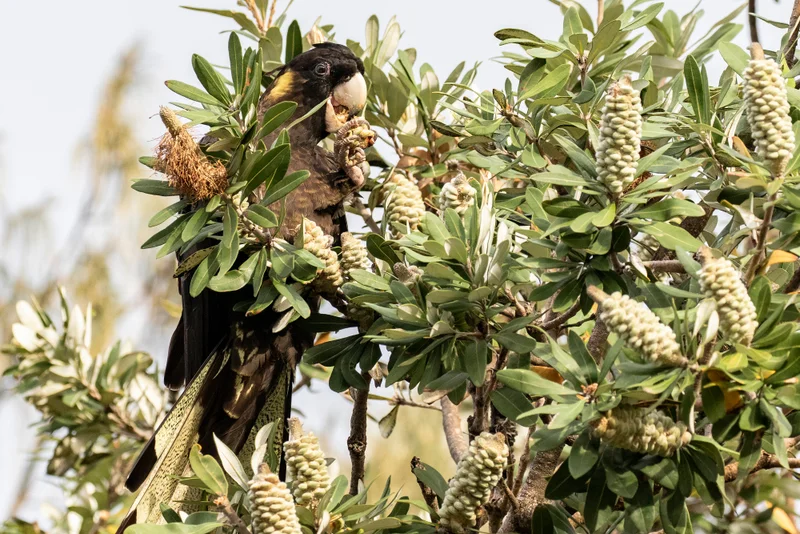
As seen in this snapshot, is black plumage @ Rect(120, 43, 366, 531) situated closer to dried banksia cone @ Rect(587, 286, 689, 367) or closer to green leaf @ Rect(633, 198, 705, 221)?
green leaf @ Rect(633, 198, 705, 221)

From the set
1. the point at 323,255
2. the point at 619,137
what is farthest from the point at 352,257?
the point at 619,137

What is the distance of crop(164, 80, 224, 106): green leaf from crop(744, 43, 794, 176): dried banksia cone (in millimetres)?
699

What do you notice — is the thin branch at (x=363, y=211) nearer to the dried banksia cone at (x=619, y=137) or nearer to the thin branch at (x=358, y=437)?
the thin branch at (x=358, y=437)

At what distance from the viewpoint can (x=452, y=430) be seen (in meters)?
1.71

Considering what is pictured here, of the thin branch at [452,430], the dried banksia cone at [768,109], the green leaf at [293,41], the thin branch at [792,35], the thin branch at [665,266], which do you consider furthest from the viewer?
the green leaf at [293,41]

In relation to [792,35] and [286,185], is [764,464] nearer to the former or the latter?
[792,35]

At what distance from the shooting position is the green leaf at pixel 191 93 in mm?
1217

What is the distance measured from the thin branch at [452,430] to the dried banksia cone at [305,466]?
1.93 ft

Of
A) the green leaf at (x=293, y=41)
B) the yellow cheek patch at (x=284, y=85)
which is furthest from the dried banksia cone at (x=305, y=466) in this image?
the yellow cheek patch at (x=284, y=85)

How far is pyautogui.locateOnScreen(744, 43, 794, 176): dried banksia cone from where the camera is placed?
0.92 meters

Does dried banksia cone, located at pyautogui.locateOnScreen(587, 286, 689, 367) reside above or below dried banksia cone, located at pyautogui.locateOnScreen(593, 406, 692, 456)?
above

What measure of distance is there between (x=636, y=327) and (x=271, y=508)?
1.50 ft

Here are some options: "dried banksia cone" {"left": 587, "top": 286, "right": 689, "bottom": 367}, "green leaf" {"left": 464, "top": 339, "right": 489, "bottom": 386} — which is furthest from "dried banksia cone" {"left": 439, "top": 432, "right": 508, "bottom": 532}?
"dried banksia cone" {"left": 587, "top": 286, "right": 689, "bottom": 367}

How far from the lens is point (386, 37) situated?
192 centimetres
